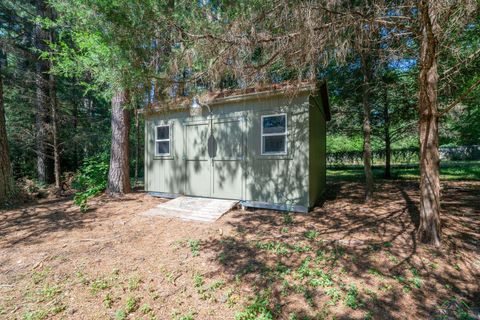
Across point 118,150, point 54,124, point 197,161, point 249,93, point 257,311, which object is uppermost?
point 249,93

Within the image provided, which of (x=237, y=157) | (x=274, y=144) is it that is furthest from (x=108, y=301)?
(x=274, y=144)

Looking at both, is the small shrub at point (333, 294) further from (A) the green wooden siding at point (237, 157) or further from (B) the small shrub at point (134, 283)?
(A) the green wooden siding at point (237, 157)

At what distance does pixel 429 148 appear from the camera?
3307 millimetres

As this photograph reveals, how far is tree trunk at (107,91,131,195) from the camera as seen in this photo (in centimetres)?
679

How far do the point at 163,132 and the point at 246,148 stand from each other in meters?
2.82

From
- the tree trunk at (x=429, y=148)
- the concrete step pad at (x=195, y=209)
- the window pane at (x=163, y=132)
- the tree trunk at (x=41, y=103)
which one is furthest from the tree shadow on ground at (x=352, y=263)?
the tree trunk at (x=41, y=103)

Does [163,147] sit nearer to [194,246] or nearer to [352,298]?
[194,246]

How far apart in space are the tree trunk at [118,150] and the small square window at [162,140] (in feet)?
2.94

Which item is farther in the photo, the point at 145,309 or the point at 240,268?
the point at 240,268

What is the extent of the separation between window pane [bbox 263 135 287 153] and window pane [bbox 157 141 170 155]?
→ 3.04 metres

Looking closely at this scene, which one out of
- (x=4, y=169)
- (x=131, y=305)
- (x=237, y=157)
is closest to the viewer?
(x=131, y=305)

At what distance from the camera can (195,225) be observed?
446 cm

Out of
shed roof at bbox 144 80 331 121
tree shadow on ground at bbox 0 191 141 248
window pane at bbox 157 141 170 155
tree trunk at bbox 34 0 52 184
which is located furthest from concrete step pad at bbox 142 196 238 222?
tree trunk at bbox 34 0 52 184

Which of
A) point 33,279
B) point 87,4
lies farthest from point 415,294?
point 87,4
